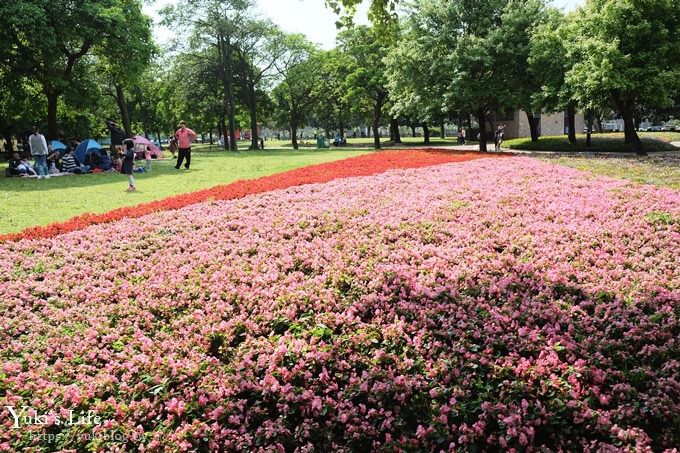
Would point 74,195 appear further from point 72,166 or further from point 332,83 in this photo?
point 332,83

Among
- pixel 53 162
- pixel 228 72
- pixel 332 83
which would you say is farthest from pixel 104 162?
pixel 332 83

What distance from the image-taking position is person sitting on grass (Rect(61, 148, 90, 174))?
21062 millimetres

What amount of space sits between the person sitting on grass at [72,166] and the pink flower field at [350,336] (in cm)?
1548

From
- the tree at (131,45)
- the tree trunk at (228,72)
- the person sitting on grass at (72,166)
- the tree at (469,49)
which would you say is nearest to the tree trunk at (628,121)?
the tree at (469,49)

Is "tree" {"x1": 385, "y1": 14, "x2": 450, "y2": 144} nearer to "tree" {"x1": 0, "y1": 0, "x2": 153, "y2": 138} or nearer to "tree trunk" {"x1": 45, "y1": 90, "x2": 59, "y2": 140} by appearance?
"tree" {"x1": 0, "y1": 0, "x2": 153, "y2": 138}

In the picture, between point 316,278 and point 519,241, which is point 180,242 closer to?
point 316,278

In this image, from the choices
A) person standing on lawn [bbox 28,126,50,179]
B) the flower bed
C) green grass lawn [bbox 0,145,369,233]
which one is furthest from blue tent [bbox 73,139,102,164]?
the flower bed

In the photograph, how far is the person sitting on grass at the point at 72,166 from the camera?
21.1 meters

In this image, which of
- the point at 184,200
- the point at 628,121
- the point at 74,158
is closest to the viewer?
the point at 184,200

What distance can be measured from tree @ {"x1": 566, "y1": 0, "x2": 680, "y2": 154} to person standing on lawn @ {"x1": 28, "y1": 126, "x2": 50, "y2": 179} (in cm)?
2419

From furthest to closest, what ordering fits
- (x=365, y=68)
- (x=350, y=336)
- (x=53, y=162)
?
(x=365, y=68), (x=53, y=162), (x=350, y=336)

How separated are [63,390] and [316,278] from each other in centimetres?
280

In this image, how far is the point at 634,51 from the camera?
21.3 metres

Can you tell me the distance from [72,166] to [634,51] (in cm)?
2702
